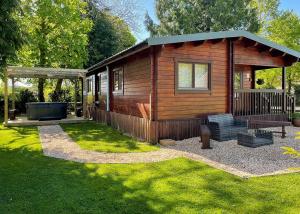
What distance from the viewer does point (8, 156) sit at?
723cm

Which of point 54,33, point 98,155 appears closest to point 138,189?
point 98,155

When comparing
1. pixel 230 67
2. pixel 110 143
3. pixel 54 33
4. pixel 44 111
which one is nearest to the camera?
pixel 110 143

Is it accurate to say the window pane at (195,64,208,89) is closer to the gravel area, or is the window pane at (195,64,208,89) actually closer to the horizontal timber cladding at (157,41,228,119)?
the horizontal timber cladding at (157,41,228,119)

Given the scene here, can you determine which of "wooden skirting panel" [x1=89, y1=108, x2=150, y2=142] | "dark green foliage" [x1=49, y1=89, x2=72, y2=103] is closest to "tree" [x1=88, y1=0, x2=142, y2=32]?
"dark green foliage" [x1=49, y1=89, x2=72, y2=103]

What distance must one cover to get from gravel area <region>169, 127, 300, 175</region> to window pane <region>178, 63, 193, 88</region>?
1.90 m

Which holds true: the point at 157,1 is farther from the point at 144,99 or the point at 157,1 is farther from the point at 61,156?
the point at 61,156

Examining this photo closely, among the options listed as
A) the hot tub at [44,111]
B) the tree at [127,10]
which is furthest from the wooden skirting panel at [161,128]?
the tree at [127,10]

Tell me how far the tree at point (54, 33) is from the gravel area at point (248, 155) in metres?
13.2

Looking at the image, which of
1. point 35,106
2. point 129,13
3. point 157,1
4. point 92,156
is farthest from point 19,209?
point 157,1

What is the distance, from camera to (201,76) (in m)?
10.3

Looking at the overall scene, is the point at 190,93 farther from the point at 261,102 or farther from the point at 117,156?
the point at 261,102

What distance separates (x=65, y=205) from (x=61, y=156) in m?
3.34

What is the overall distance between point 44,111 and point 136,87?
6813 millimetres

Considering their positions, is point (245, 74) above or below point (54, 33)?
below
